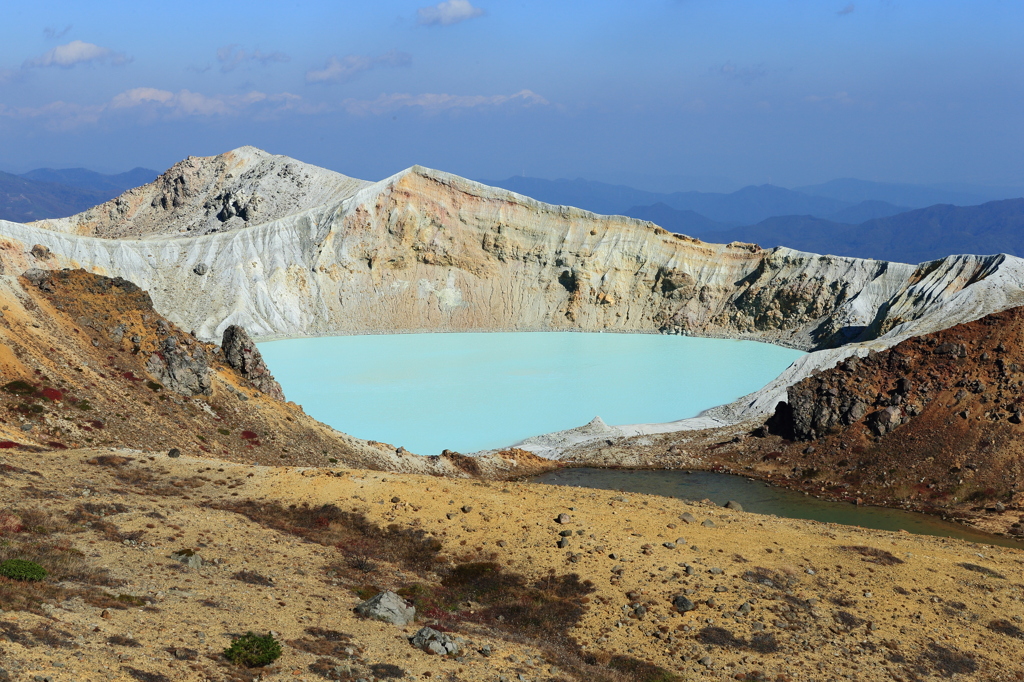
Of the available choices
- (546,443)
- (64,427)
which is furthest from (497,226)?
(64,427)

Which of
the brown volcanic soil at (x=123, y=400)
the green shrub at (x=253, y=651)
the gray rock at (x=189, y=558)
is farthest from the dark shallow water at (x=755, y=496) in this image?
the green shrub at (x=253, y=651)

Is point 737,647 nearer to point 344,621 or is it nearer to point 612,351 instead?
point 344,621

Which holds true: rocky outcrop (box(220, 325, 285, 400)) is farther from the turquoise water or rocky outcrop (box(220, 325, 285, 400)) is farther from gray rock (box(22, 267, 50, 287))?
gray rock (box(22, 267, 50, 287))

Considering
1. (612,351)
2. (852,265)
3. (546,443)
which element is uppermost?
(852,265)

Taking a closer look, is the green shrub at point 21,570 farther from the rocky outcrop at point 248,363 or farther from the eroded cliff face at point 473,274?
the eroded cliff face at point 473,274

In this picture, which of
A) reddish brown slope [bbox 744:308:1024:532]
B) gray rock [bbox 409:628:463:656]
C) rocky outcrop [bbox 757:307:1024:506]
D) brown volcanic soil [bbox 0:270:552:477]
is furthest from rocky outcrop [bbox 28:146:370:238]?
gray rock [bbox 409:628:463:656]

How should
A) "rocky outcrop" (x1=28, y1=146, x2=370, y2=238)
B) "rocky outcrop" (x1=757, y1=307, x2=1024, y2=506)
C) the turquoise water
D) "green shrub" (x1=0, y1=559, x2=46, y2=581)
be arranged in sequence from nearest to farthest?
1. "green shrub" (x1=0, y1=559, x2=46, y2=581)
2. "rocky outcrop" (x1=757, y1=307, x2=1024, y2=506)
3. the turquoise water
4. "rocky outcrop" (x1=28, y1=146, x2=370, y2=238)
